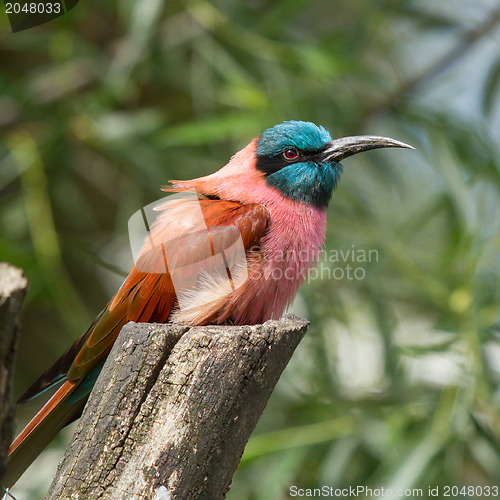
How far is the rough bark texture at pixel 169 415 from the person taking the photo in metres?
1.42

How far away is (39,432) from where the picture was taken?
1.97m

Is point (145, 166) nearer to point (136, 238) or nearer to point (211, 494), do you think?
point (136, 238)

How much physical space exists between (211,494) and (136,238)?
0.90 m

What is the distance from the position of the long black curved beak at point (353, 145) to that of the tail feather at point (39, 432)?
111 cm

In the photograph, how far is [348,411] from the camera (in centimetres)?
384

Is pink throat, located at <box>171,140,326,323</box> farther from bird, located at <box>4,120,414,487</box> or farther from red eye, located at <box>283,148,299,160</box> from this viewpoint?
red eye, located at <box>283,148,299,160</box>

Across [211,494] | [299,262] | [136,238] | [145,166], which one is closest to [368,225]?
[145,166]

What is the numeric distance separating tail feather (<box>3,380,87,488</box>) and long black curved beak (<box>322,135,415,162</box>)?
1.11 m

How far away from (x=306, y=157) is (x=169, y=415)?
1206mm

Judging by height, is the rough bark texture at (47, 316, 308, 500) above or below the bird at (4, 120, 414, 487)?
above

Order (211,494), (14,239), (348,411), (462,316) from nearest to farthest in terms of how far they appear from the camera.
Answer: (211,494) → (462,316) → (348,411) → (14,239)

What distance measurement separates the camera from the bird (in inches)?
77.7

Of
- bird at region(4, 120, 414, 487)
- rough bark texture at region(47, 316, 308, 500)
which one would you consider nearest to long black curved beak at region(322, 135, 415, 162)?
bird at region(4, 120, 414, 487)

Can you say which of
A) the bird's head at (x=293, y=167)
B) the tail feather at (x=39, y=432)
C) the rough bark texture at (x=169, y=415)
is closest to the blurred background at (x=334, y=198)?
the bird's head at (x=293, y=167)
